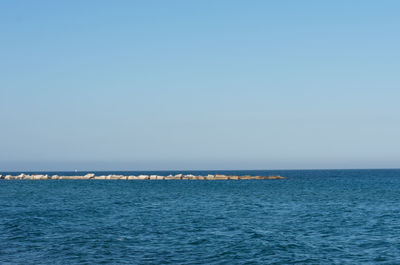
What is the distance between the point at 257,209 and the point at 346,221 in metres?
12.2

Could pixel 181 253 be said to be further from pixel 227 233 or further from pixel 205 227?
pixel 205 227

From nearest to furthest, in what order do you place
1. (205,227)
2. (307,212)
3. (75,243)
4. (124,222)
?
(75,243) < (205,227) < (124,222) < (307,212)

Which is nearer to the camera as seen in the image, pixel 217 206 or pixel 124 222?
pixel 124 222

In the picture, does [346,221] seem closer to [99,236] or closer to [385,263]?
[385,263]

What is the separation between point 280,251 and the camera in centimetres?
2594

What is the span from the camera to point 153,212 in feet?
152

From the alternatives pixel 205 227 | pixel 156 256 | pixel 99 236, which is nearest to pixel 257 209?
pixel 205 227

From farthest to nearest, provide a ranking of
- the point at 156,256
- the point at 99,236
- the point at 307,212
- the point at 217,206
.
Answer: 1. the point at 217,206
2. the point at 307,212
3. the point at 99,236
4. the point at 156,256

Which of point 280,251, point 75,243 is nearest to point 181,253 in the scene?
point 280,251

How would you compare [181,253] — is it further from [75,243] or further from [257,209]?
[257,209]

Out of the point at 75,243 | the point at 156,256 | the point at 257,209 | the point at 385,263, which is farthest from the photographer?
the point at 257,209

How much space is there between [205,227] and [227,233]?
325 centimetres

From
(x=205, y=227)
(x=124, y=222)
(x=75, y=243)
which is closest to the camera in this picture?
(x=75, y=243)

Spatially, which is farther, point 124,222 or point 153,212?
point 153,212
